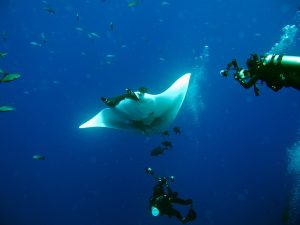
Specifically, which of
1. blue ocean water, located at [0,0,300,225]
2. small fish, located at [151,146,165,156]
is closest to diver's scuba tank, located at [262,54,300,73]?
small fish, located at [151,146,165,156]

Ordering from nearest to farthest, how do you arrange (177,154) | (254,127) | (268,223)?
1. (268,223)
2. (177,154)
3. (254,127)

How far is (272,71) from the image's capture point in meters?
2.80

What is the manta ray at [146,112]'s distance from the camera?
5566 mm

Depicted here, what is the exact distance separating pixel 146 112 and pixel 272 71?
3.22 m

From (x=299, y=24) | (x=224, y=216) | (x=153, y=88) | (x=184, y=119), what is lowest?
(x=224, y=216)

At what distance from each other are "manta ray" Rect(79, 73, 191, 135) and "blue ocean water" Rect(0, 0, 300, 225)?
2257cm

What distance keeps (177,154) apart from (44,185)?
24113 millimetres

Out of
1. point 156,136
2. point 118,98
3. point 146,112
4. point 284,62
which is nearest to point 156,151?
point 146,112

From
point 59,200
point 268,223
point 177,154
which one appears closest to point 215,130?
point 177,154

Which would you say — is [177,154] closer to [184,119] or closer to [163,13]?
[184,119]

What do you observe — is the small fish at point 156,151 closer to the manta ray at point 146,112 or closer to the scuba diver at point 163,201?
the manta ray at point 146,112

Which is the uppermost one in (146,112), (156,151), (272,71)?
(272,71)

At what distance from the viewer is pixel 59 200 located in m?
48.1

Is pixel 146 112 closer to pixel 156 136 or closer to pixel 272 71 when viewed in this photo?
pixel 272 71
